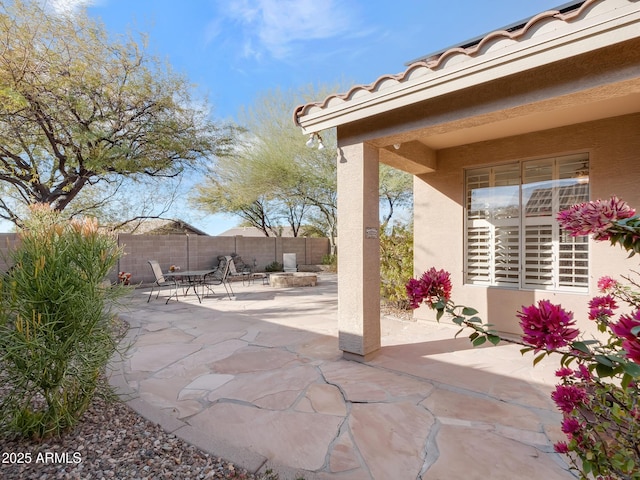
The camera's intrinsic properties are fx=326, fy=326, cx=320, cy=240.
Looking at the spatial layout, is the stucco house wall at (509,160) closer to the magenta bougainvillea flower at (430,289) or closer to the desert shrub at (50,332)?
the magenta bougainvillea flower at (430,289)

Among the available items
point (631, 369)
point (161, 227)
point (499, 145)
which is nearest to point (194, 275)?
point (499, 145)

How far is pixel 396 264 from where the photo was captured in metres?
7.40

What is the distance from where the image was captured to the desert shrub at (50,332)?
7.58 feet

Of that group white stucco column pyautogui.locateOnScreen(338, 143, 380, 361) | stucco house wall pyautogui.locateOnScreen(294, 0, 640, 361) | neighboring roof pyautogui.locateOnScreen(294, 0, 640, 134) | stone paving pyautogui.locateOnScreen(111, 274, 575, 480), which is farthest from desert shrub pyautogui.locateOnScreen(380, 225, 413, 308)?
neighboring roof pyautogui.locateOnScreen(294, 0, 640, 134)

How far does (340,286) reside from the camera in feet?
14.0

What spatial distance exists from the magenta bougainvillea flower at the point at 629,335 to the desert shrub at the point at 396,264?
19.4 feet

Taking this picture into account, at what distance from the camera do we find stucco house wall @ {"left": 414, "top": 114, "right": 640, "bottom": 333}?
4.24 meters

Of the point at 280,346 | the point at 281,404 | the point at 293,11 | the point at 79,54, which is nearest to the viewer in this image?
the point at 281,404

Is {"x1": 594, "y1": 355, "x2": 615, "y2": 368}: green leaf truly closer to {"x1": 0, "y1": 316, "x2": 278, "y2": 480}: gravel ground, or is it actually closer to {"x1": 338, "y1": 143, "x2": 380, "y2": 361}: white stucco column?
{"x1": 0, "y1": 316, "x2": 278, "y2": 480}: gravel ground

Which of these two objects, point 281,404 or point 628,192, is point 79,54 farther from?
point 628,192

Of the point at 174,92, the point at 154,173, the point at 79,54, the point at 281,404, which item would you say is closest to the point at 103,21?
the point at 79,54

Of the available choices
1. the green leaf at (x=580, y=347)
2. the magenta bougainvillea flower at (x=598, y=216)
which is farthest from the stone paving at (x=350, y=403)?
the magenta bougainvillea flower at (x=598, y=216)

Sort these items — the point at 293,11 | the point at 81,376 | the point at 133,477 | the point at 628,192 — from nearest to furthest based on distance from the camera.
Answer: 1. the point at 133,477
2. the point at 81,376
3. the point at 628,192
4. the point at 293,11

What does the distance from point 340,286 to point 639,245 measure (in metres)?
3.24
